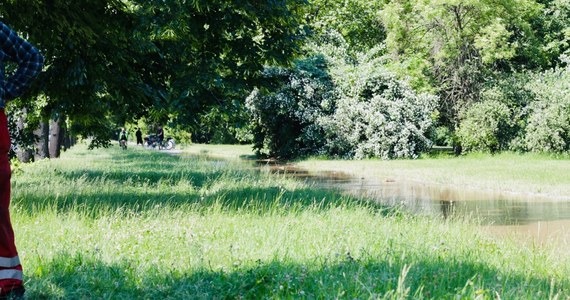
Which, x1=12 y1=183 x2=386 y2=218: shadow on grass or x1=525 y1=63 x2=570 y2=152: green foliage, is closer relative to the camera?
x1=12 y1=183 x2=386 y2=218: shadow on grass

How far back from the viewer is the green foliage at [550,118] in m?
26.0

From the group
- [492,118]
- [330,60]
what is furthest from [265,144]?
[492,118]

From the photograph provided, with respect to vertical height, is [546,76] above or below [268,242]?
above

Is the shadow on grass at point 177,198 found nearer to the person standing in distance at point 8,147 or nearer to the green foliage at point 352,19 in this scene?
the person standing in distance at point 8,147

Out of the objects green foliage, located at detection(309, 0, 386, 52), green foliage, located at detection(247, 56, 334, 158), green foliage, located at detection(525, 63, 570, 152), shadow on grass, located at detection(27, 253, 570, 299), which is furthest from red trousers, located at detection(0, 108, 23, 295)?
green foliage, located at detection(309, 0, 386, 52)

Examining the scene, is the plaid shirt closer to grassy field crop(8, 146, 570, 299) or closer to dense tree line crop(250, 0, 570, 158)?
grassy field crop(8, 146, 570, 299)

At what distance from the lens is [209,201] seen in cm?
944

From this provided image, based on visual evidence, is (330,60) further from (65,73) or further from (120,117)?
(65,73)

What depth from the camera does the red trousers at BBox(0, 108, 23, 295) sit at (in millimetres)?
3742

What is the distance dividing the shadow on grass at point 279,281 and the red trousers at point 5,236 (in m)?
0.33

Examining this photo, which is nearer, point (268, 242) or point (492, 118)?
point (268, 242)

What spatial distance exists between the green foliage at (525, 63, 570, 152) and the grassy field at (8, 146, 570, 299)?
20.1m

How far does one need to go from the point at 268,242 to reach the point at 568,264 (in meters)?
→ 2.90

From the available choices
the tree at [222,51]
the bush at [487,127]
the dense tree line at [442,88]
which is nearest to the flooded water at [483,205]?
the tree at [222,51]
